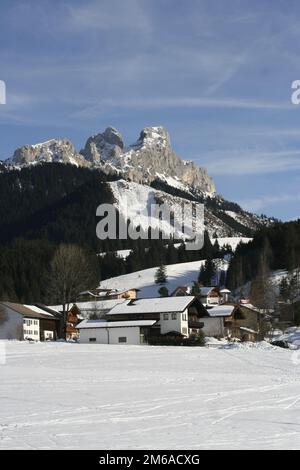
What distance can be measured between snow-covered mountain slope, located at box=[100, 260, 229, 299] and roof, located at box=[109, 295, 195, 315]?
6278 centimetres

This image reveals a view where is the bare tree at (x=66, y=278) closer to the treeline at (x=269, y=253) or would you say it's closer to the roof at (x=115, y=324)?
the roof at (x=115, y=324)

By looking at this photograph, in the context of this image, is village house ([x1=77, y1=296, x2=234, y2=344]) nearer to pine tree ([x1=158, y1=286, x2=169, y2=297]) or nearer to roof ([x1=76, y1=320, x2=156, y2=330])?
roof ([x1=76, y1=320, x2=156, y2=330])

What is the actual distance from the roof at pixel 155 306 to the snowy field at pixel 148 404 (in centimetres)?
3455

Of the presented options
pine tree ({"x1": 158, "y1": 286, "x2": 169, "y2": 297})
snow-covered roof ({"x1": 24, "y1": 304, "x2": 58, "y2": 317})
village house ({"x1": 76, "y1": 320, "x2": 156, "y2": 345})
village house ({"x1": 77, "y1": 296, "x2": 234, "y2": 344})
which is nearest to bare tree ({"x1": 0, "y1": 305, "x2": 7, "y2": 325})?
snow-covered roof ({"x1": 24, "y1": 304, "x2": 58, "y2": 317})

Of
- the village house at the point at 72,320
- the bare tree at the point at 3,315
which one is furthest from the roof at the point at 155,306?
the village house at the point at 72,320

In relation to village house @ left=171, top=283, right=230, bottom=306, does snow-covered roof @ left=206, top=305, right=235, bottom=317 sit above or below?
below

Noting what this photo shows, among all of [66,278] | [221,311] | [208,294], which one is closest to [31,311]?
[66,278]

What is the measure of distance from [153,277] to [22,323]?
81936 mm

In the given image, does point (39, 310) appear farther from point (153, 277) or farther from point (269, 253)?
point (153, 277)

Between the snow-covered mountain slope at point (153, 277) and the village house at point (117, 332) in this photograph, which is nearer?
the village house at point (117, 332)

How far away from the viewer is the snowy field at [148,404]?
643 inches

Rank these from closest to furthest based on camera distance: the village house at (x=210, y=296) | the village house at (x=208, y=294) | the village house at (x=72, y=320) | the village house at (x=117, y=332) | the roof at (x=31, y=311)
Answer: the village house at (x=117, y=332) < the roof at (x=31, y=311) < the village house at (x=72, y=320) < the village house at (x=208, y=294) < the village house at (x=210, y=296)

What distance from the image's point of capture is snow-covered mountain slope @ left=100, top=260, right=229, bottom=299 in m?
156

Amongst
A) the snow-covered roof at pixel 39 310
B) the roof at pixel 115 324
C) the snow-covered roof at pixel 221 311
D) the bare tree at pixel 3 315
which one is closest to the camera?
the roof at pixel 115 324
